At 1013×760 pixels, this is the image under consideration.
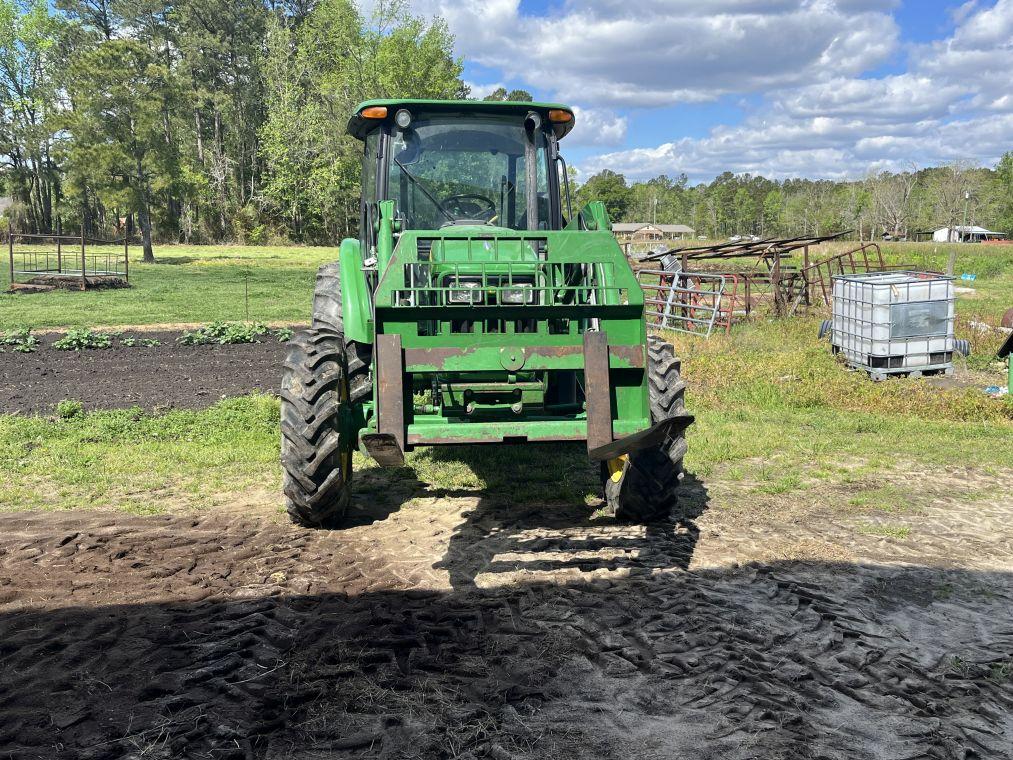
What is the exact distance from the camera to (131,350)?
13.4 m

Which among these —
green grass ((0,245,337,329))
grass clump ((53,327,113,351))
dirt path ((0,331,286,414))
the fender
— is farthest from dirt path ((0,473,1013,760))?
green grass ((0,245,337,329))

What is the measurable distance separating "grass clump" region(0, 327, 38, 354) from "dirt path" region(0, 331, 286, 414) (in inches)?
7.6

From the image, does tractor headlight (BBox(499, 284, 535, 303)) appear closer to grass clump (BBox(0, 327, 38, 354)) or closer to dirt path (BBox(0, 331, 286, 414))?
dirt path (BBox(0, 331, 286, 414))

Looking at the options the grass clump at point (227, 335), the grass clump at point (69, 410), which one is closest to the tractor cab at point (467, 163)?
the grass clump at point (69, 410)

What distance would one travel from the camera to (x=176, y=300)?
71.1 ft

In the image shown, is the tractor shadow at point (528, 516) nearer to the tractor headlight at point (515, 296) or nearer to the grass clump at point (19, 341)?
the tractor headlight at point (515, 296)

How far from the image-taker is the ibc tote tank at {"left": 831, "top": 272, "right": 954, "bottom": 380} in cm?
1251

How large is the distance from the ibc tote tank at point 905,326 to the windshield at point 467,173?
771 centimetres

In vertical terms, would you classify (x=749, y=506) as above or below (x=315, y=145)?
below

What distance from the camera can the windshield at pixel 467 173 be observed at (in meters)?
6.43

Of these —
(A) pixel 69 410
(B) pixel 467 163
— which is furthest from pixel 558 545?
(A) pixel 69 410

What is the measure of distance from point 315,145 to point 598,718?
5057 centimetres

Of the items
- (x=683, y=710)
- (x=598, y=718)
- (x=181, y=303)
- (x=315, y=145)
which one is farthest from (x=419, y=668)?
(x=315, y=145)

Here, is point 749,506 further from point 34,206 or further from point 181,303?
point 34,206
